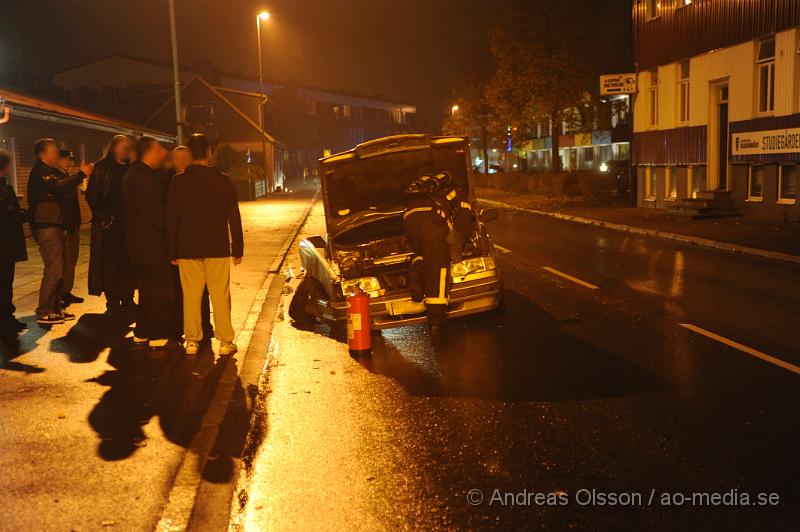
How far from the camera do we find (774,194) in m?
23.0

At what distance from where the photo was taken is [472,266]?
929 cm

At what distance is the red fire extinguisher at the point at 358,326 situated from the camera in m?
8.46

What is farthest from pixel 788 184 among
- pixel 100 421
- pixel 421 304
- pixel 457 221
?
pixel 100 421

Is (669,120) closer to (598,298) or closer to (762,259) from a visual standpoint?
(762,259)

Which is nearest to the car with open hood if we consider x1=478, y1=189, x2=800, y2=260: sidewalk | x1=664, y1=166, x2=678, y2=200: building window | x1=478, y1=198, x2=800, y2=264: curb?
x1=478, y1=198, x2=800, y2=264: curb

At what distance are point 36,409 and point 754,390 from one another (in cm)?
547

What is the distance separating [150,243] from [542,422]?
14.1ft

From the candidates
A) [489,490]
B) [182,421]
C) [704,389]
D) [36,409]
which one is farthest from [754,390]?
[36,409]

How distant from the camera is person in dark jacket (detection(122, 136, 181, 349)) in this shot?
845cm

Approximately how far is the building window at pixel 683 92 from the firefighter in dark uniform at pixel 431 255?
72.2 ft

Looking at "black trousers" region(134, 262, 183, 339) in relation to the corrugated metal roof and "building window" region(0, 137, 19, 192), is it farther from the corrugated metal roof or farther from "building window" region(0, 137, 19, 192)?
"building window" region(0, 137, 19, 192)

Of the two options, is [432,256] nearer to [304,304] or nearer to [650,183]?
[304,304]

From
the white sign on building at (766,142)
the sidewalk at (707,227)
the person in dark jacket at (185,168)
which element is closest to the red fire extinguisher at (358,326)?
the person in dark jacket at (185,168)

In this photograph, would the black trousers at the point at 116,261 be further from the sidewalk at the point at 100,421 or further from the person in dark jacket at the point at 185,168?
the person in dark jacket at the point at 185,168
